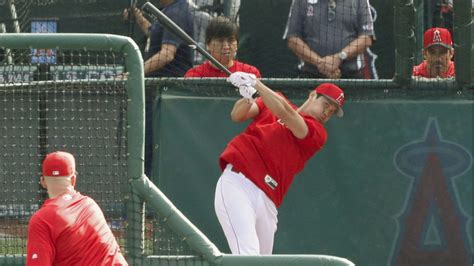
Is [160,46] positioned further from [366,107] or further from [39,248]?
[39,248]

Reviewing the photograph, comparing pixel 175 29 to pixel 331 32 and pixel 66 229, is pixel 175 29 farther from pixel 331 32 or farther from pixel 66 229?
pixel 66 229

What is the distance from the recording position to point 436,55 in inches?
356

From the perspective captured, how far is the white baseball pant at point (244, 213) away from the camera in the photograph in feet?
25.5

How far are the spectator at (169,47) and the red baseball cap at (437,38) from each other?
6.17 ft

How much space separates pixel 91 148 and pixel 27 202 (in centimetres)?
55

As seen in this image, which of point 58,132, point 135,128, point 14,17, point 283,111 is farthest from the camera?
point 14,17

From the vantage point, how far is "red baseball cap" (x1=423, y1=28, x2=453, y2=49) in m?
8.95

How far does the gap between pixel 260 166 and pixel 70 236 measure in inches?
73.2

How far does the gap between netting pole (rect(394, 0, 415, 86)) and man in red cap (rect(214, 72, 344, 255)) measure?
2.82 ft

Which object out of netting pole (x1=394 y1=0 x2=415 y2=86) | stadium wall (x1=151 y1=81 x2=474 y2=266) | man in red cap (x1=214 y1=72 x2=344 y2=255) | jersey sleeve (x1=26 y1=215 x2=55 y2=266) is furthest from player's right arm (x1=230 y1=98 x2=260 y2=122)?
jersey sleeve (x1=26 y1=215 x2=55 y2=266)

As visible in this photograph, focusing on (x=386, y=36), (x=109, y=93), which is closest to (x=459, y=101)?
(x=386, y=36)

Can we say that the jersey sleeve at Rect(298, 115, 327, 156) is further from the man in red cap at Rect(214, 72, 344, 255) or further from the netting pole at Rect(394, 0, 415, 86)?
the netting pole at Rect(394, 0, 415, 86)

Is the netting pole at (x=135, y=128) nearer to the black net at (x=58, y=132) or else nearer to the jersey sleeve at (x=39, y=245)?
the black net at (x=58, y=132)

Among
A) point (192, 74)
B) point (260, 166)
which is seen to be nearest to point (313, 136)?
point (260, 166)
